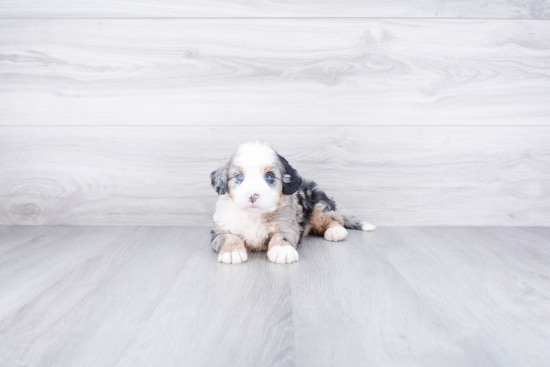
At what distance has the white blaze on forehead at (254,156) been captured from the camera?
1368 mm

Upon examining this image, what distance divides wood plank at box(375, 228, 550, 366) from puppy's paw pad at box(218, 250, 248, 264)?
0.46 metres

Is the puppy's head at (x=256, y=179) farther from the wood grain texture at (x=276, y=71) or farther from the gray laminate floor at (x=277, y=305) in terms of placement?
the wood grain texture at (x=276, y=71)

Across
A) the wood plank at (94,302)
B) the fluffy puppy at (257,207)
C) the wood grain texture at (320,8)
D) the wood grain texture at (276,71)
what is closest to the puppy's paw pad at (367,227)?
the fluffy puppy at (257,207)

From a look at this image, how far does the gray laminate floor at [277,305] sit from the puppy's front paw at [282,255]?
0.03 metres

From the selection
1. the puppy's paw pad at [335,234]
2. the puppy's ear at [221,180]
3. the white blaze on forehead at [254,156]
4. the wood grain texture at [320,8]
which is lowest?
the puppy's paw pad at [335,234]

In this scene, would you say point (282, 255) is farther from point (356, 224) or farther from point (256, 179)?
point (356, 224)

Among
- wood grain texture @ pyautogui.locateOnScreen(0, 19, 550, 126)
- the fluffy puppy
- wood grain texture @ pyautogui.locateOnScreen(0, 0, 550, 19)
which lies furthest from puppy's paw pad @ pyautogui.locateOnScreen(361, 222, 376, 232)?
wood grain texture @ pyautogui.locateOnScreen(0, 0, 550, 19)

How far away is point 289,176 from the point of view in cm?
142

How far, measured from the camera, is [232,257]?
4.27 feet

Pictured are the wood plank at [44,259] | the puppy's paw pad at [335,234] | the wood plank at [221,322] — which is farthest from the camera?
the puppy's paw pad at [335,234]

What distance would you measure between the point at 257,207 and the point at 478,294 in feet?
2.12

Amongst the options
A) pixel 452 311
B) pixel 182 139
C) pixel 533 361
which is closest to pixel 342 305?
pixel 452 311

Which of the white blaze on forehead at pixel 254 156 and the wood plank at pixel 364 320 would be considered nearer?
the wood plank at pixel 364 320

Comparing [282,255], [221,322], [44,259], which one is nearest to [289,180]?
[282,255]
